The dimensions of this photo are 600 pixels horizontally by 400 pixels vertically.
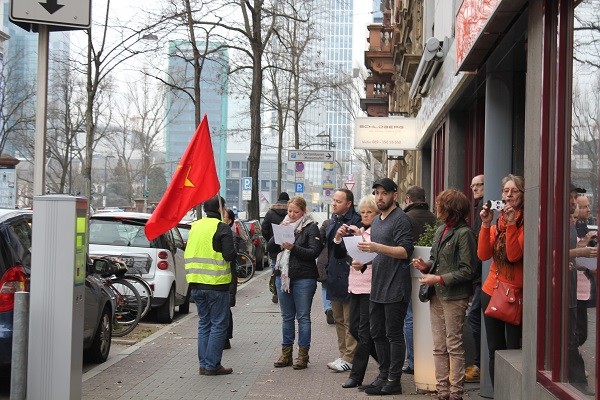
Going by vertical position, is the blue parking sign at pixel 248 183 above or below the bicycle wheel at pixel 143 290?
above

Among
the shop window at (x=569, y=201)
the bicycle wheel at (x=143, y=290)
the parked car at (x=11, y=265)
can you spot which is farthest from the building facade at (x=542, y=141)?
the bicycle wheel at (x=143, y=290)

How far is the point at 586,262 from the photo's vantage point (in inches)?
201

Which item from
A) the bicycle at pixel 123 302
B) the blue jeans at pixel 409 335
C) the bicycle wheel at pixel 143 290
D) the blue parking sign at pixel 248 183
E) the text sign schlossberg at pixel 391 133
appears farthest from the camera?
the blue parking sign at pixel 248 183

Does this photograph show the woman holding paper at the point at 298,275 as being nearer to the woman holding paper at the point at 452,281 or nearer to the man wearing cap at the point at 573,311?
the woman holding paper at the point at 452,281

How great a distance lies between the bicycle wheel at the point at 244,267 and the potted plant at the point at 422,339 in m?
15.0

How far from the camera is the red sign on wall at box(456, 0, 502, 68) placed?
759 cm

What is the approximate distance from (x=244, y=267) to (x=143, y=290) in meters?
10.3

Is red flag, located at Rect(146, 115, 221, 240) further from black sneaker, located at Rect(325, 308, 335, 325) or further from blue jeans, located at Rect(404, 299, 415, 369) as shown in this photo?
black sneaker, located at Rect(325, 308, 335, 325)

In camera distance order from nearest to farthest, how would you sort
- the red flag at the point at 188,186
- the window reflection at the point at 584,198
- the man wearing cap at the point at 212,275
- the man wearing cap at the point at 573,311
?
the window reflection at the point at 584,198 → the man wearing cap at the point at 573,311 → the man wearing cap at the point at 212,275 → the red flag at the point at 188,186

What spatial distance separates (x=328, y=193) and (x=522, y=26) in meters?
34.8

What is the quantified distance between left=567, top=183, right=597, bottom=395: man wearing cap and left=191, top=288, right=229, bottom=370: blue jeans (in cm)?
518

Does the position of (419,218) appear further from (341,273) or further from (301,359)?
(301,359)

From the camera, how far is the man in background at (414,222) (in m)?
10.4

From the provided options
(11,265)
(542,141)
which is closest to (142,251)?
(11,265)
